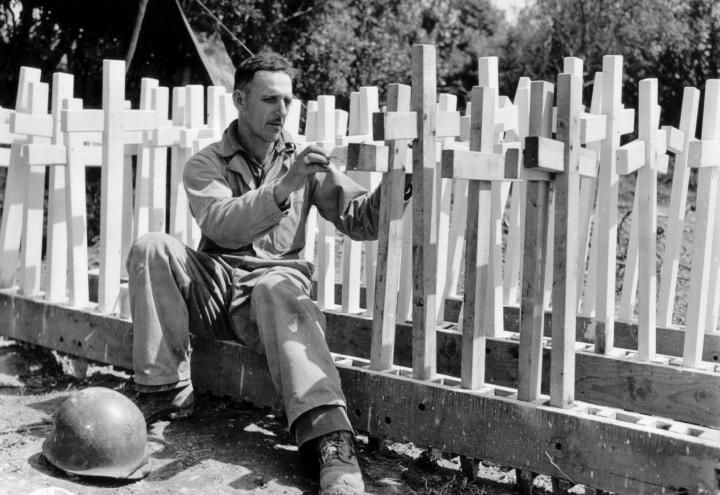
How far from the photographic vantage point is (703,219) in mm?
4191

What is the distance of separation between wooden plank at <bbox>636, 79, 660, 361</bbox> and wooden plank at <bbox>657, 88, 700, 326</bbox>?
1.01 ft

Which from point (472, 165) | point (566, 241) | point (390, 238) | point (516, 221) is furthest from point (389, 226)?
point (516, 221)

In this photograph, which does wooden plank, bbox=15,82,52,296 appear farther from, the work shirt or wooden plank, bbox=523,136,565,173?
wooden plank, bbox=523,136,565,173

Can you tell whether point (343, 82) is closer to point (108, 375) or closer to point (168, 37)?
point (168, 37)

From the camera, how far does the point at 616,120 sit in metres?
3.96

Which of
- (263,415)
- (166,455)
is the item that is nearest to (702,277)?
(263,415)

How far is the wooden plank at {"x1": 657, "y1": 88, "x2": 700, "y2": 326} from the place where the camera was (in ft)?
14.6

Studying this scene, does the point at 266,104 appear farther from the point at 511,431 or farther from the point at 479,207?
the point at 511,431

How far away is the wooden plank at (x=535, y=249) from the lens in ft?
10.8

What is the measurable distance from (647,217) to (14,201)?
3.68m

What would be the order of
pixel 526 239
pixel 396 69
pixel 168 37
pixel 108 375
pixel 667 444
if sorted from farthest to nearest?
1. pixel 396 69
2. pixel 168 37
3. pixel 108 375
4. pixel 526 239
5. pixel 667 444

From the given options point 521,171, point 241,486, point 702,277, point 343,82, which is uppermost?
point 343,82

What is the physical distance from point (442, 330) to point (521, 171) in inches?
60.2

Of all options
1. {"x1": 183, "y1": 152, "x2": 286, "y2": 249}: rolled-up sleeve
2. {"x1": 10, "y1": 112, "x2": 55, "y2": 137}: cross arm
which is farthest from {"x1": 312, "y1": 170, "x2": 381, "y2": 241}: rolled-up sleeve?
{"x1": 10, "y1": 112, "x2": 55, "y2": 137}: cross arm
